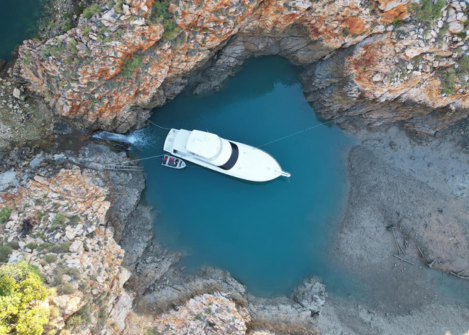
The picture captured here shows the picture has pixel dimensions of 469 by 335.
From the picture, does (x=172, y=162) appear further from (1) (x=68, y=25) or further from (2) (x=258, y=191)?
(1) (x=68, y=25)

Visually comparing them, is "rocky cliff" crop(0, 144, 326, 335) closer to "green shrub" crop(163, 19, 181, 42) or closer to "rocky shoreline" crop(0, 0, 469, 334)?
"rocky shoreline" crop(0, 0, 469, 334)

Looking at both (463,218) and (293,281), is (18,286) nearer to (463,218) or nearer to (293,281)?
(293,281)

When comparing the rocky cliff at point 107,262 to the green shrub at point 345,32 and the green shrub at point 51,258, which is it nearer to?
the green shrub at point 51,258

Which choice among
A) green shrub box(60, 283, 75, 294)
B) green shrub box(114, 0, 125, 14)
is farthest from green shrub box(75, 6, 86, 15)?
green shrub box(60, 283, 75, 294)

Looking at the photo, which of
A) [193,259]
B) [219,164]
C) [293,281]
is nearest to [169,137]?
[219,164]

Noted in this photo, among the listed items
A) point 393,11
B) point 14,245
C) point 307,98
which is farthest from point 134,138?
point 393,11
